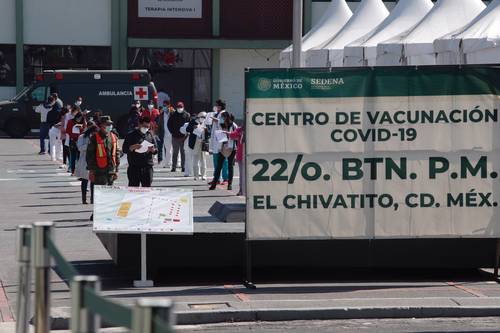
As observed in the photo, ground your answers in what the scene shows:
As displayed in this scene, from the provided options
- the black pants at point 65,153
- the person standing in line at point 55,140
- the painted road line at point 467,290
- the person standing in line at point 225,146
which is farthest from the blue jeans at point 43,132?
the painted road line at point 467,290

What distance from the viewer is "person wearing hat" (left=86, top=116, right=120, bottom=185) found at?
18.7m

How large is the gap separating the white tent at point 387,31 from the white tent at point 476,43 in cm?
438

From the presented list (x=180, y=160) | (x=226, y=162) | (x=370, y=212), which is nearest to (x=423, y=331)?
(x=370, y=212)

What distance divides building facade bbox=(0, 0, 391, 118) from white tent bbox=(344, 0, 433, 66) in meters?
22.5

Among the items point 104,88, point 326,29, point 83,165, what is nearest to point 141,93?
point 104,88

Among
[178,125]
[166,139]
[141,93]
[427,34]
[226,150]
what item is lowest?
[226,150]

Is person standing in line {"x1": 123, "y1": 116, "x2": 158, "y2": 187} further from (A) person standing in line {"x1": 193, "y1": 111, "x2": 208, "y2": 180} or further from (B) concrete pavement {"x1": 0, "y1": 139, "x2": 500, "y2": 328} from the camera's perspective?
(A) person standing in line {"x1": 193, "y1": 111, "x2": 208, "y2": 180}

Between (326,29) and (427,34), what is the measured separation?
10.7 meters

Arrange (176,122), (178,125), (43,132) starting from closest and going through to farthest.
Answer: (178,125) → (176,122) → (43,132)

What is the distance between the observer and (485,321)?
36.4 ft

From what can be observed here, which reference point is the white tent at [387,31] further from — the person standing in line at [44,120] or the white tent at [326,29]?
the person standing in line at [44,120]

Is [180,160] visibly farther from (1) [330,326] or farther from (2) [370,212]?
(1) [330,326]

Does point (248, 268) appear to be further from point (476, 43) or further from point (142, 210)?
point (476, 43)

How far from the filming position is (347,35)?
108 feet
